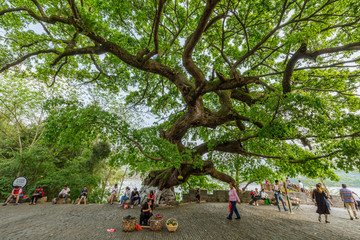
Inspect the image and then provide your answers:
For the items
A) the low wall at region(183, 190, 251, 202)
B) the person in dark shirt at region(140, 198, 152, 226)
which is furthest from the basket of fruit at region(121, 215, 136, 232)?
the low wall at region(183, 190, 251, 202)

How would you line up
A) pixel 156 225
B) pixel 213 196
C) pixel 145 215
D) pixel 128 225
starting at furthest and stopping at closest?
pixel 213 196
pixel 145 215
pixel 156 225
pixel 128 225

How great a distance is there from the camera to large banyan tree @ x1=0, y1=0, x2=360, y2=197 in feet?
15.9

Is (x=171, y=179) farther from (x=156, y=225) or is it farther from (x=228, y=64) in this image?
(x=228, y=64)

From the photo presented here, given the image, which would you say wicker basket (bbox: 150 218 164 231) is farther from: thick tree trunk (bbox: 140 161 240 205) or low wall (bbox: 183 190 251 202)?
low wall (bbox: 183 190 251 202)

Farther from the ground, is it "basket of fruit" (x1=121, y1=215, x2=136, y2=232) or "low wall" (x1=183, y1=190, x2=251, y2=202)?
"low wall" (x1=183, y1=190, x2=251, y2=202)

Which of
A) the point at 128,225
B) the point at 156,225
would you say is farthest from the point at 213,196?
the point at 128,225

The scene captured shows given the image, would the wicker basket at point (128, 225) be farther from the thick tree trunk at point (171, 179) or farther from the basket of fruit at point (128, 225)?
the thick tree trunk at point (171, 179)

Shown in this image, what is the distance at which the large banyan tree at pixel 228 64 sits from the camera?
483cm

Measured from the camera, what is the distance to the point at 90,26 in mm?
4703

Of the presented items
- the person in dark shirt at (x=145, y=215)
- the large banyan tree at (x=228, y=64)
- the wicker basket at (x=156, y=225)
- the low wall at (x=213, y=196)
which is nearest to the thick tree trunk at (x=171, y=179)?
the large banyan tree at (x=228, y=64)

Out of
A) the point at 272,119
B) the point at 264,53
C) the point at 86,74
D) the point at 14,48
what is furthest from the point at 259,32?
the point at 14,48

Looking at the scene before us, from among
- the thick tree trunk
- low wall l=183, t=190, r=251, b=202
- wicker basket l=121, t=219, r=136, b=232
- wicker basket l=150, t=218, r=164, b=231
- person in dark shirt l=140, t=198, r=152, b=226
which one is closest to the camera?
wicker basket l=121, t=219, r=136, b=232

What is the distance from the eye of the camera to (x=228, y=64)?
24.2 ft

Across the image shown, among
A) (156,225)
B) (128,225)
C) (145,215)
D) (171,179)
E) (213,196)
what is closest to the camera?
(128,225)
